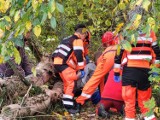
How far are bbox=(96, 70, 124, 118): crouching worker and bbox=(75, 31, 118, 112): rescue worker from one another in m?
0.16

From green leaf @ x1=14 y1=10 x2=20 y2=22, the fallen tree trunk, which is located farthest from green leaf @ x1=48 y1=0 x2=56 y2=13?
the fallen tree trunk

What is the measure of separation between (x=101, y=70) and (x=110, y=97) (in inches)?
20.1

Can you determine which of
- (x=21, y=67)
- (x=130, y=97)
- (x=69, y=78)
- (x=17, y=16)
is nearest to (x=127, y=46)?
(x=17, y=16)

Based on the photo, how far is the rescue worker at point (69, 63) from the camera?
21.5 feet

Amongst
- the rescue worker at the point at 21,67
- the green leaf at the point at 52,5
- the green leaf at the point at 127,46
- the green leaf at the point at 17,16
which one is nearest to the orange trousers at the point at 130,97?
the rescue worker at the point at 21,67

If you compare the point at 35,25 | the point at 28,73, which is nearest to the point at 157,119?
the point at 28,73

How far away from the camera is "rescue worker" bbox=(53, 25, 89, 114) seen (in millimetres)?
6551

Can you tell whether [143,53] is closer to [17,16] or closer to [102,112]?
[102,112]

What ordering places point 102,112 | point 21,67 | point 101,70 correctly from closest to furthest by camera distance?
point 102,112
point 101,70
point 21,67

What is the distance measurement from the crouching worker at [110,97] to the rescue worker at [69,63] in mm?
604

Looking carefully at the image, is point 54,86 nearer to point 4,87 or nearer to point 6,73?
point 6,73

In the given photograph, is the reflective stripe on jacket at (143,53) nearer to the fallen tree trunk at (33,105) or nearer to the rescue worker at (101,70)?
the rescue worker at (101,70)

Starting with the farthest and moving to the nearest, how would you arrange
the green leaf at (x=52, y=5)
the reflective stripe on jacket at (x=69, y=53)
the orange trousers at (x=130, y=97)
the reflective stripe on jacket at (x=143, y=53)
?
the reflective stripe on jacket at (x=69, y=53) < the orange trousers at (x=130, y=97) < the reflective stripe on jacket at (x=143, y=53) < the green leaf at (x=52, y=5)

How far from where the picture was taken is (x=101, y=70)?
20.9ft
